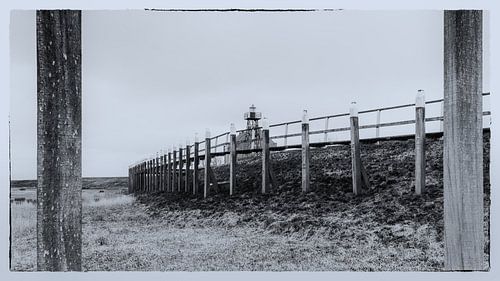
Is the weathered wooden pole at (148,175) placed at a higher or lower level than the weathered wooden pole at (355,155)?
lower

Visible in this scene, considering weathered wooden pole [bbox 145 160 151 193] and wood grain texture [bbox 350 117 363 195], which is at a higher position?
wood grain texture [bbox 350 117 363 195]

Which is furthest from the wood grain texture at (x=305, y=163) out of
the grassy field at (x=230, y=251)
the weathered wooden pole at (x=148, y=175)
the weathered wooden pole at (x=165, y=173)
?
the weathered wooden pole at (x=148, y=175)

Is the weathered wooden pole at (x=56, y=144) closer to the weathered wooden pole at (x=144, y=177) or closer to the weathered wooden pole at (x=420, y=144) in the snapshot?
the weathered wooden pole at (x=420, y=144)

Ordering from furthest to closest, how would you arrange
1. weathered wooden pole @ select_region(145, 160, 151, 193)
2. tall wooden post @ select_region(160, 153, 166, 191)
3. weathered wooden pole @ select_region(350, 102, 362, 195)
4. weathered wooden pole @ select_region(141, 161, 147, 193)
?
1. weathered wooden pole @ select_region(141, 161, 147, 193)
2. weathered wooden pole @ select_region(145, 160, 151, 193)
3. tall wooden post @ select_region(160, 153, 166, 191)
4. weathered wooden pole @ select_region(350, 102, 362, 195)

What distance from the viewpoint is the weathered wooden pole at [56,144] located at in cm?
285

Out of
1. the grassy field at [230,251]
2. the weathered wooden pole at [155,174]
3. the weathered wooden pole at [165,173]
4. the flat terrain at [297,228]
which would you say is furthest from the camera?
the weathered wooden pole at [155,174]

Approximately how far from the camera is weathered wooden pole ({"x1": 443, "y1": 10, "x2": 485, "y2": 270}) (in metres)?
2.96

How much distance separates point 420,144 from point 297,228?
2.29m

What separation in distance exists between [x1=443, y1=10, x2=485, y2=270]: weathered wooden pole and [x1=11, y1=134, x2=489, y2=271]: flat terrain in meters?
4.00

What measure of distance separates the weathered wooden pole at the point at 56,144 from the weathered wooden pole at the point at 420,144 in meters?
7.61

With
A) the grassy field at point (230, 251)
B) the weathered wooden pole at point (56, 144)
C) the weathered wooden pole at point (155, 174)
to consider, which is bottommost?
the grassy field at point (230, 251)

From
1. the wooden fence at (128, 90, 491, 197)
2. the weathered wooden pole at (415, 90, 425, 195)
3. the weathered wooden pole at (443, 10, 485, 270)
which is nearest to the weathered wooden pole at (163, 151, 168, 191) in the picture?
the wooden fence at (128, 90, 491, 197)

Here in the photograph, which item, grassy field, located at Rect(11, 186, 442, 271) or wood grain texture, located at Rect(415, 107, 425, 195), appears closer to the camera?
grassy field, located at Rect(11, 186, 442, 271)

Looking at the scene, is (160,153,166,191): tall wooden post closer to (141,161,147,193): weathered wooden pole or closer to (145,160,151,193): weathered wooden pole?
(145,160,151,193): weathered wooden pole
